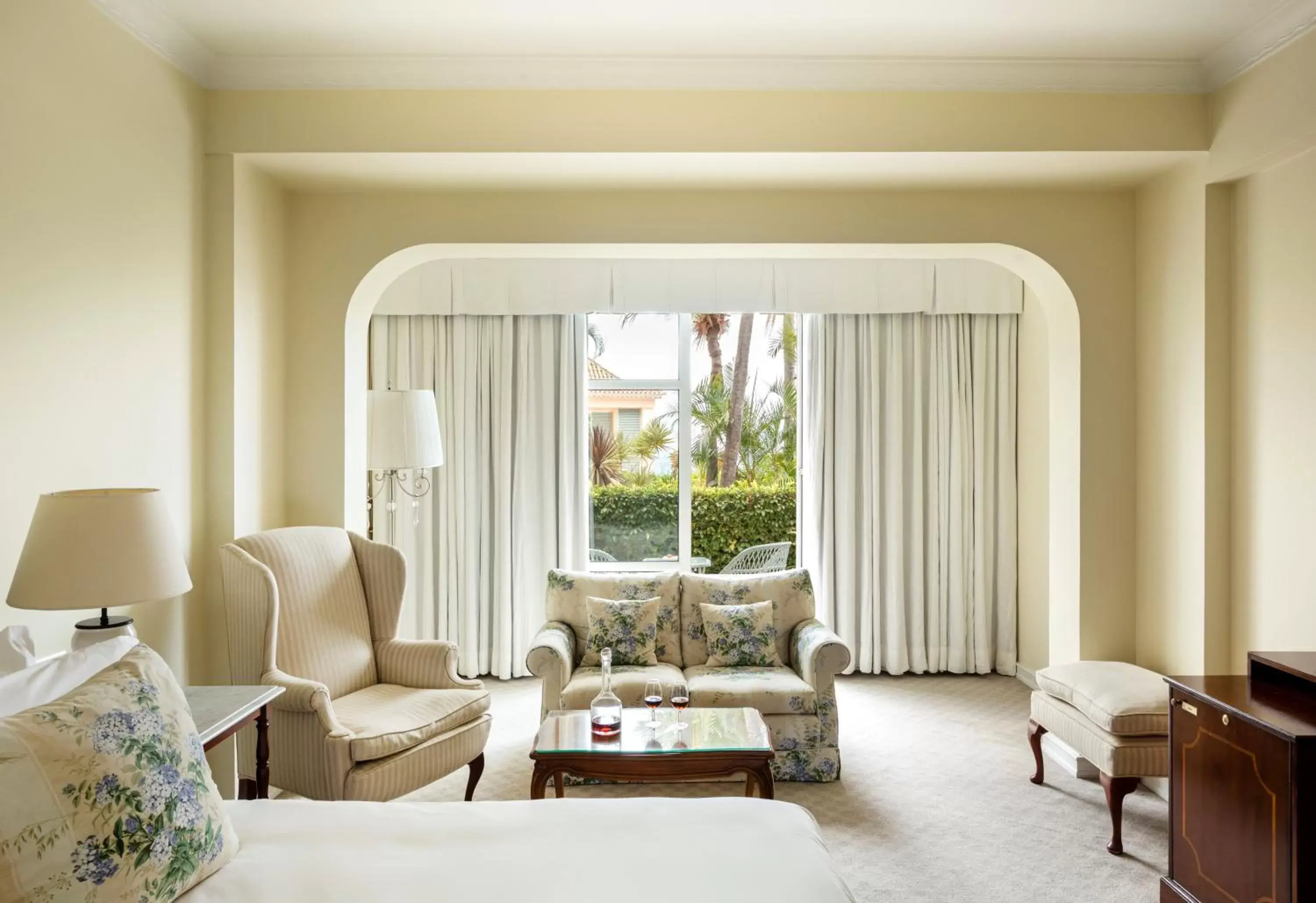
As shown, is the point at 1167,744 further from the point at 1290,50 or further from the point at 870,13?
the point at 870,13

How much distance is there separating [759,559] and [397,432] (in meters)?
2.76

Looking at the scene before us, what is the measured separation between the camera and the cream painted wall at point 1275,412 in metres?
2.97

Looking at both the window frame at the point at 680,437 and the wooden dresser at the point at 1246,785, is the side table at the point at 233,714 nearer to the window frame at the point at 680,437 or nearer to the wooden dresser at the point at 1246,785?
the wooden dresser at the point at 1246,785

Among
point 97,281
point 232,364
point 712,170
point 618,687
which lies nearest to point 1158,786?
point 618,687

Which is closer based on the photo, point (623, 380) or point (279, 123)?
point (279, 123)

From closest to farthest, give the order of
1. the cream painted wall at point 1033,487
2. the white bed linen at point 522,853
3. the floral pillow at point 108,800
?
1. the floral pillow at point 108,800
2. the white bed linen at point 522,853
3. the cream painted wall at point 1033,487

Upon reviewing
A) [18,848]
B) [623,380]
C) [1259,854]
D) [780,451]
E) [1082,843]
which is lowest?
[1082,843]

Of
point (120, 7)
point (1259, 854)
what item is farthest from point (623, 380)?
point (1259, 854)

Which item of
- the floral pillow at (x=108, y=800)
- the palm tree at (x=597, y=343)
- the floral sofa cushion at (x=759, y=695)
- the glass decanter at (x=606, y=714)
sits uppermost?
the palm tree at (x=597, y=343)

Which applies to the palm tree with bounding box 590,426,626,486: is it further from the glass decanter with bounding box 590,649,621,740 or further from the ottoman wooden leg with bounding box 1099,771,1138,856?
the ottoman wooden leg with bounding box 1099,771,1138,856

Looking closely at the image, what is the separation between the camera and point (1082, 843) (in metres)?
3.22

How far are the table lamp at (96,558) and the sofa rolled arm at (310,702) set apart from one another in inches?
26.3

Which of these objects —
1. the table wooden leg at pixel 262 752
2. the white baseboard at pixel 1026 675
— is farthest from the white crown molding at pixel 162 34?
the white baseboard at pixel 1026 675

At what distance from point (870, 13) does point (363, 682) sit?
10.5 feet
